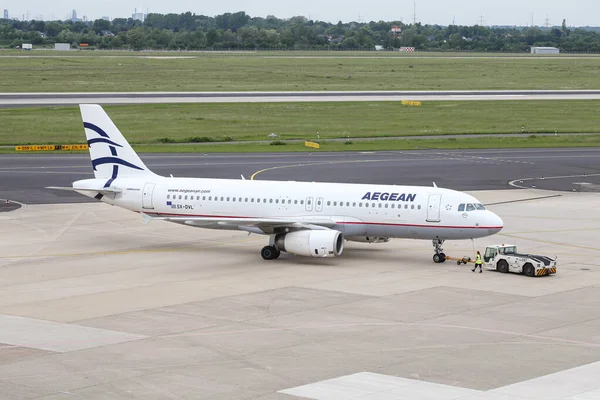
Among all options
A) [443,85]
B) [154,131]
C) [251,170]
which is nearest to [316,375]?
[251,170]

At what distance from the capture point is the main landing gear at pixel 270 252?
57.1m

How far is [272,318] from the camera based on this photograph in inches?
1688

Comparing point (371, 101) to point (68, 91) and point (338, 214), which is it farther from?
point (338, 214)

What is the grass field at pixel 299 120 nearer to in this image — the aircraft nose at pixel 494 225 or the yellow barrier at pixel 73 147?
the yellow barrier at pixel 73 147

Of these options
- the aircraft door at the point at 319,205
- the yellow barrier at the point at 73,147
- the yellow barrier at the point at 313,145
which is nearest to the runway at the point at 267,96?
the yellow barrier at the point at 73,147

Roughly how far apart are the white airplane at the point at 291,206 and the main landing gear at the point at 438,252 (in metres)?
0.06

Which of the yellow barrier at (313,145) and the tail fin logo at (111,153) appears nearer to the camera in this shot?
the tail fin logo at (111,153)

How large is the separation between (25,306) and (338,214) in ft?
63.6

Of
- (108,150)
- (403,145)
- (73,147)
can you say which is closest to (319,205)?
(108,150)

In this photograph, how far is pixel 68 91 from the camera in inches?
6811

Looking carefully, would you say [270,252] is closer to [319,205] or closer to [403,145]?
[319,205]

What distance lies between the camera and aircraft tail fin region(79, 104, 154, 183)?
63062 mm

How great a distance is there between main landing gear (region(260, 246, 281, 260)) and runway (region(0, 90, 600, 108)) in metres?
96.0

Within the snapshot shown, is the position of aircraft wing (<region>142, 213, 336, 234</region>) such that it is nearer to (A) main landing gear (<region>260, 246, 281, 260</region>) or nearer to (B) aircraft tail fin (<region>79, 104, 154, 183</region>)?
(A) main landing gear (<region>260, 246, 281, 260</region>)
